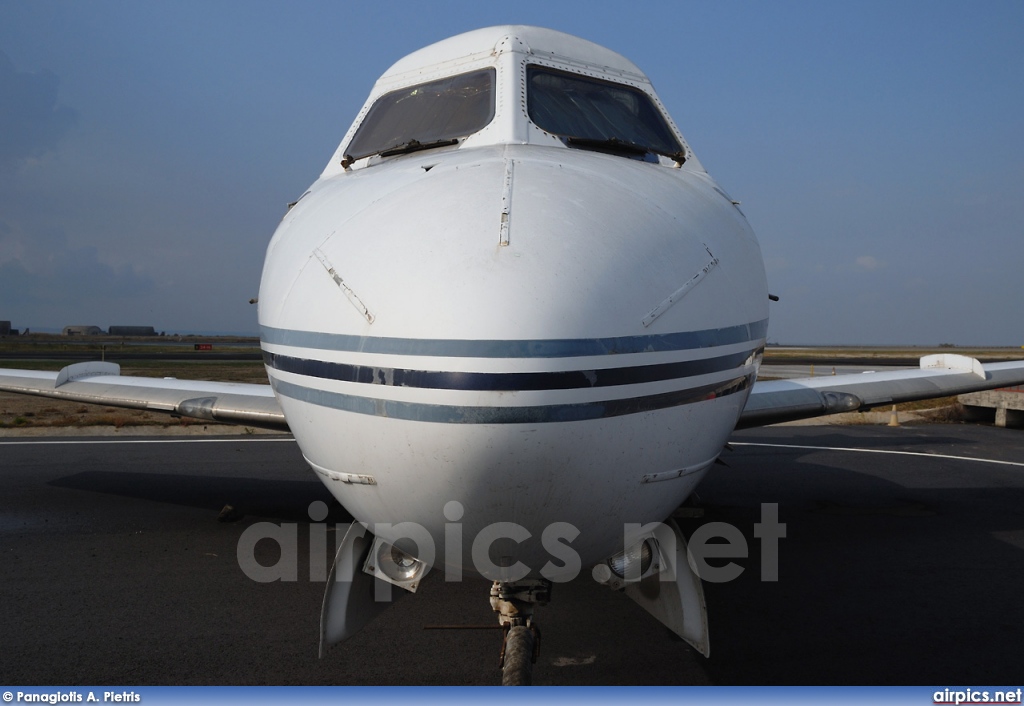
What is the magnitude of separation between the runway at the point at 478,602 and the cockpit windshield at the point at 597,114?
264cm

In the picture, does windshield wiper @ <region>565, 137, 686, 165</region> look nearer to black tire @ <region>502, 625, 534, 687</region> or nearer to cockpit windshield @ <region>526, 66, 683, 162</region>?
cockpit windshield @ <region>526, 66, 683, 162</region>

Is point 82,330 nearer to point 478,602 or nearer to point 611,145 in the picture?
point 478,602

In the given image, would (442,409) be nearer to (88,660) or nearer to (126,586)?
(88,660)

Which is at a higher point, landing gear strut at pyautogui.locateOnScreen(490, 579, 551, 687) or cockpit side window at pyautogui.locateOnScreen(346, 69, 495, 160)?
cockpit side window at pyautogui.locateOnScreen(346, 69, 495, 160)

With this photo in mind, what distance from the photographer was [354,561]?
3098mm

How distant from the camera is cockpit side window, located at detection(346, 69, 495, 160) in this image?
3.26m

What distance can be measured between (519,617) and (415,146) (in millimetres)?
2004

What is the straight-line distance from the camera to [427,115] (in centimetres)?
356

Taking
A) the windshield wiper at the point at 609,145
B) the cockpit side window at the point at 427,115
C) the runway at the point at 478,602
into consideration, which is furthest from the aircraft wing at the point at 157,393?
the windshield wiper at the point at 609,145

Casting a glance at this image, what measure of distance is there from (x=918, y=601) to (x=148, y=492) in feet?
24.1

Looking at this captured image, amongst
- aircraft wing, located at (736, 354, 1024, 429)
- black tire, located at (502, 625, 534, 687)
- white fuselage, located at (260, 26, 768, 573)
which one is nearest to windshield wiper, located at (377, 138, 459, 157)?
white fuselage, located at (260, 26, 768, 573)

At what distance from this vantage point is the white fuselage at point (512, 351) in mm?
1944

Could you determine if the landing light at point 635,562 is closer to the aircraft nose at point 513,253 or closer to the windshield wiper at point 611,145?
the aircraft nose at point 513,253

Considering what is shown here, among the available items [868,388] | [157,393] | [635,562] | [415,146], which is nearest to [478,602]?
[635,562]
